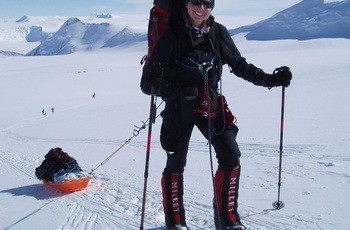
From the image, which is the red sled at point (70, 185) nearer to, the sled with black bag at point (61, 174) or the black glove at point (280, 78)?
the sled with black bag at point (61, 174)

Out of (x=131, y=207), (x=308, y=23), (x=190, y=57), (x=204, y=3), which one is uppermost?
(x=308, y=23)

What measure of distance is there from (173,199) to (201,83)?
3.26 feet

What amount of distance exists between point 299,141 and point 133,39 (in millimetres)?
109789

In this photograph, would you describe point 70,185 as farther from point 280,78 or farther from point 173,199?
point 280,78

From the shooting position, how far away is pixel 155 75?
2.62 meters

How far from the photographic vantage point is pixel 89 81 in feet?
106

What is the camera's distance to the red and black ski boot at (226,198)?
2.86 m

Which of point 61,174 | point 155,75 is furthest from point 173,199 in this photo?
point 61,174

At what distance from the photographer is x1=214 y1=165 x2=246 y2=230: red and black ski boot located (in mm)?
2857

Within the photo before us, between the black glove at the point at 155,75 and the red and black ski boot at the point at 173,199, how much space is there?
0.83 metres

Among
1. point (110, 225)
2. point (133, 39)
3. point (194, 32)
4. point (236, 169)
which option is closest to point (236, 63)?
point (194, 32)

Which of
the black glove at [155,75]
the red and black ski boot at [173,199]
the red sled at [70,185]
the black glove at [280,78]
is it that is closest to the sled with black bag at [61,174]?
the red sled at [70,185]

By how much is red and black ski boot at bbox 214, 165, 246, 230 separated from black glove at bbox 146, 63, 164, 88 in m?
0.85

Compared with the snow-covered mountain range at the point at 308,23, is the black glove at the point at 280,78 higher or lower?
lower
